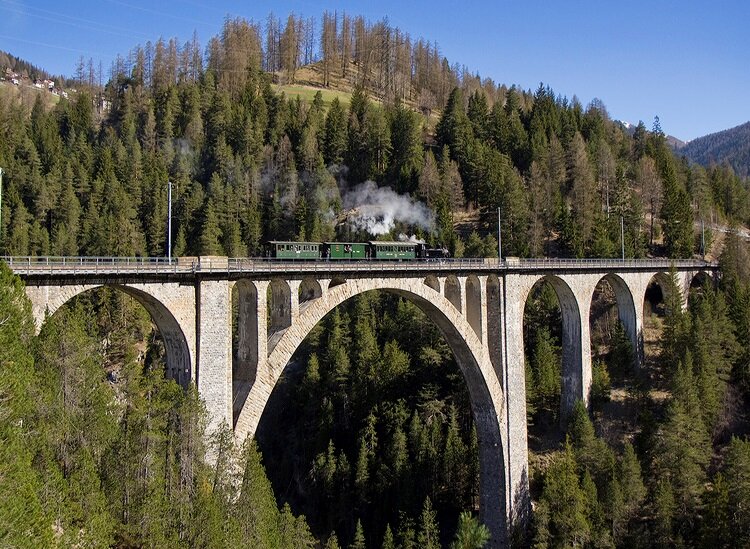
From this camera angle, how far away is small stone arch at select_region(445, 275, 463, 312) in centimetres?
3353

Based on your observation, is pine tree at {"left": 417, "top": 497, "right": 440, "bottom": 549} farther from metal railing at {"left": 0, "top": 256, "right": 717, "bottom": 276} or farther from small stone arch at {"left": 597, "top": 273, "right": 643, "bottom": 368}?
small stone arch at {"left": 597, "top": 273, "right": 643, "bottom": 368}

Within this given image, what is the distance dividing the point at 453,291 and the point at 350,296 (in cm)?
814

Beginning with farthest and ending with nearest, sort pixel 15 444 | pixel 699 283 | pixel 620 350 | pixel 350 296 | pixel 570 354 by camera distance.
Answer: pixel 699 283 → pixel 620 350 → pixel 570 354 → pixel 350 296 → pixel 15 444

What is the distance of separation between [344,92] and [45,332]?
10271cm

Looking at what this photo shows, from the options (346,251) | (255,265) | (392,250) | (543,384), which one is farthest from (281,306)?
(543,384)

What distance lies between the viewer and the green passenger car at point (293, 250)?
2869 cm

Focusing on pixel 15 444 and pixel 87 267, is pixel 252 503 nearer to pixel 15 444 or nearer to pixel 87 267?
pixel 15 444

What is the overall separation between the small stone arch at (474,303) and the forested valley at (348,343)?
9163 mm

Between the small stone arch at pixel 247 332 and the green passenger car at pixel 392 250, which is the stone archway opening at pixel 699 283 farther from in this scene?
the small stone arch at pixel 247 332

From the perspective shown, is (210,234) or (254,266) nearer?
(254,266)

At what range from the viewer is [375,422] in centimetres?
4691

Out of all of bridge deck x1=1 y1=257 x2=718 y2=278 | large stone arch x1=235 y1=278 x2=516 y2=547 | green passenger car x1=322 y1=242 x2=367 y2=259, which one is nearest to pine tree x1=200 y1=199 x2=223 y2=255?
green passenger car x1=322 y1=242 x2=367 y2=259

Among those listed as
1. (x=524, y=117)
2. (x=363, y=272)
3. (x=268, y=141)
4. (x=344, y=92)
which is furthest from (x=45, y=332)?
(x=344, y=92)

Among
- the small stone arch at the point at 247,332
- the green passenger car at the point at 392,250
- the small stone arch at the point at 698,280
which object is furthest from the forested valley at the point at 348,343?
the green passenger car at the point at 392,250
